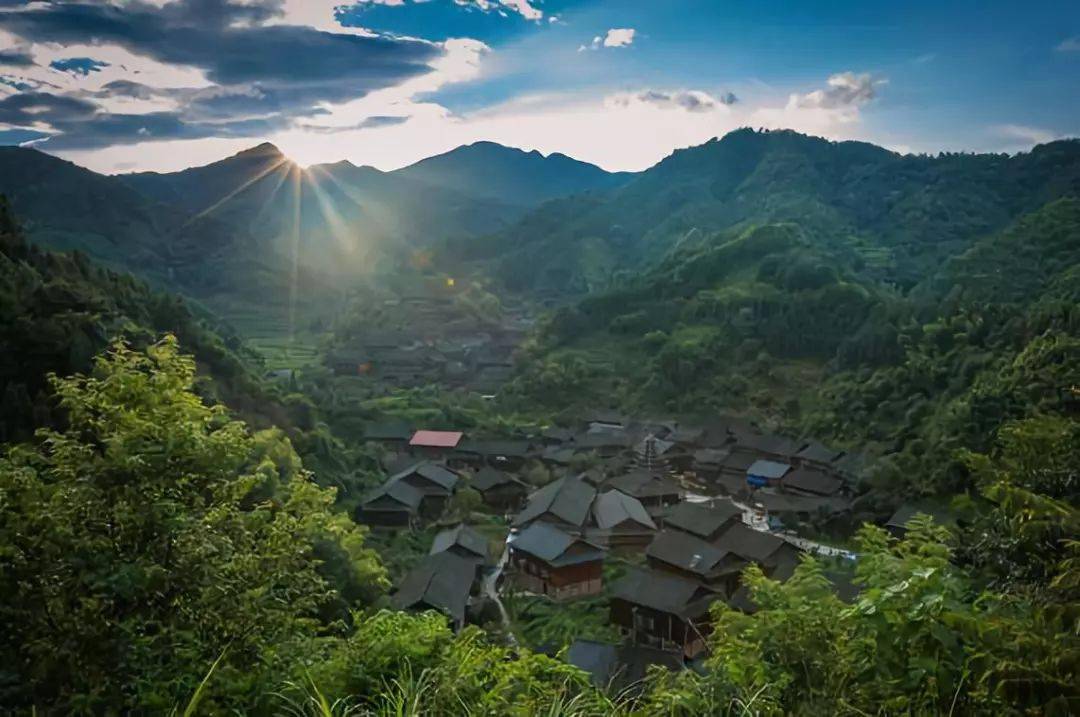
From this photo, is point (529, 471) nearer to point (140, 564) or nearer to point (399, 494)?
point (399, 494)

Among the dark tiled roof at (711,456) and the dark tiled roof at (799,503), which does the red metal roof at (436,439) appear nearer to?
the dark tiled roof at (711,456)

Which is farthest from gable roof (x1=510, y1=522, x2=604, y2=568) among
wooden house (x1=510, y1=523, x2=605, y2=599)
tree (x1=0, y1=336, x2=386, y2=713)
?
tree (x1=0, y1=336, x2=386, y2=713)

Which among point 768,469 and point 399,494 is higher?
point 399,494

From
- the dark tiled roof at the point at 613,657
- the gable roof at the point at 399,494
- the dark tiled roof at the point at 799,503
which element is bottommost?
the dark tiled roof at the point at 799,503

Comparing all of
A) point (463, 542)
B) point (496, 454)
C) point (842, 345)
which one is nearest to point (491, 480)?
point (496, 454)

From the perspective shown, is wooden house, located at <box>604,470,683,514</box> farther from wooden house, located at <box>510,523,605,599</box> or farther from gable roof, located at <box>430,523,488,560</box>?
gable roof, located at <box>430,523,488,560</box>

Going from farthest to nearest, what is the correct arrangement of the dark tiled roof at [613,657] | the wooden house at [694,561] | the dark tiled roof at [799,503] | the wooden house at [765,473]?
the wooden house at [765,473], the dark tiled roof at [799,503], the wooden house at [694,561], the dark tiled roof at [613,657]

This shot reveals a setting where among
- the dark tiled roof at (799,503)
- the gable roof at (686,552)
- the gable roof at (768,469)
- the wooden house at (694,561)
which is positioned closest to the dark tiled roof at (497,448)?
the gable roof at (768,469)
